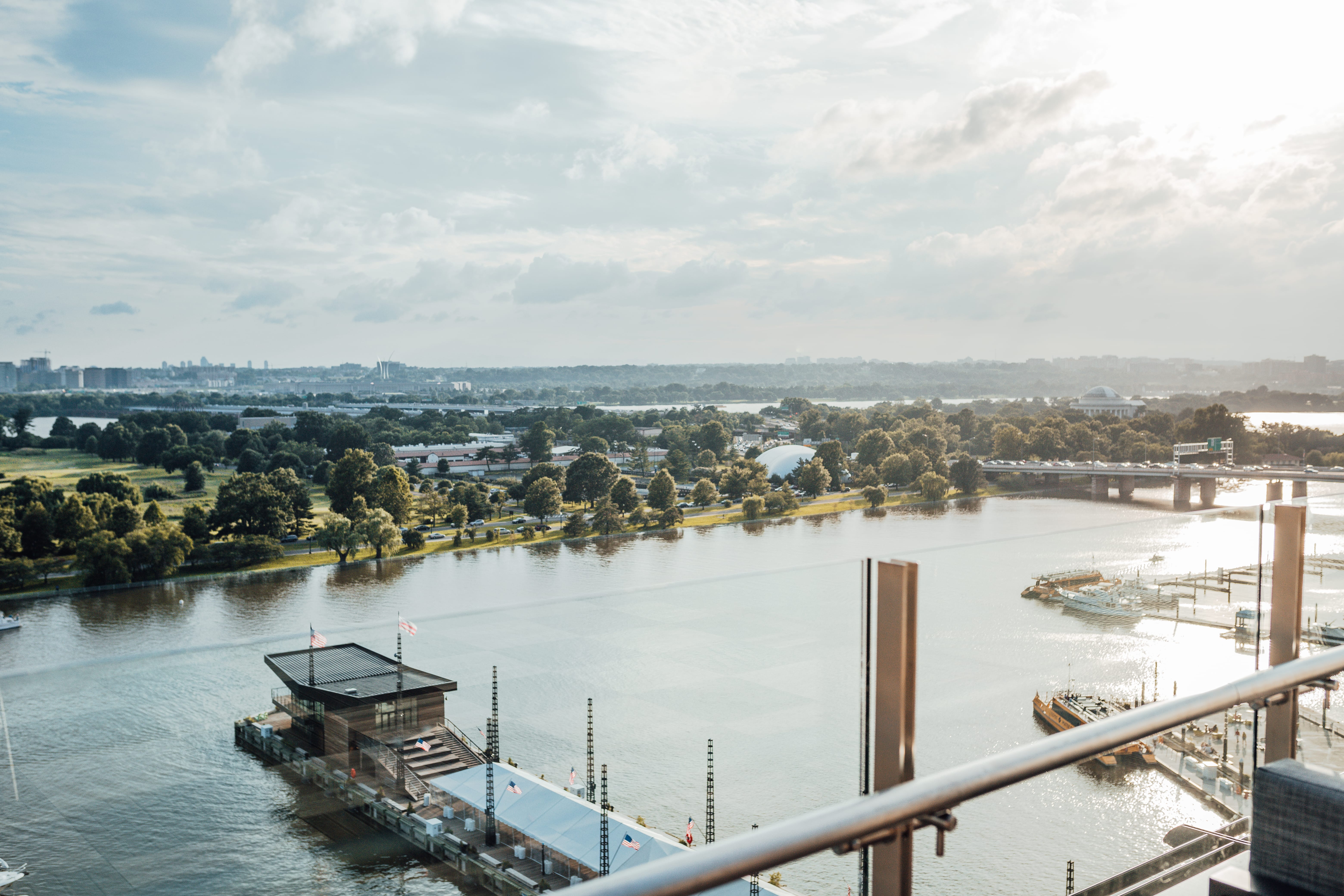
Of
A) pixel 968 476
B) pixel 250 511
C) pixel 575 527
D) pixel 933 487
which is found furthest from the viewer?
Answer: pixel 968 476

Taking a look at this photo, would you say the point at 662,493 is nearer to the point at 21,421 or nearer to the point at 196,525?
the point at 196,525

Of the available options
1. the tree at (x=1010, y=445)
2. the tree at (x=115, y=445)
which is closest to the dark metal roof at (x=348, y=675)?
the tree at (x=115, y=445)

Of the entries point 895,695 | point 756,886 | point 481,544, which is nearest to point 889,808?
point 895,695

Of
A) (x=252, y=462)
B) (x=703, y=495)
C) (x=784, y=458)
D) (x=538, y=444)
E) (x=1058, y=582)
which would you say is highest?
(x=1058, y=582)

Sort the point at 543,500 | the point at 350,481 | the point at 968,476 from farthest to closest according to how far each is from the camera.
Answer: the point at 968,476 < the point at 350,481 < the point at 543,500

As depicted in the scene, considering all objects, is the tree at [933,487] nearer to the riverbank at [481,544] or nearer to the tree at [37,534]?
the riverbank at [481,544]

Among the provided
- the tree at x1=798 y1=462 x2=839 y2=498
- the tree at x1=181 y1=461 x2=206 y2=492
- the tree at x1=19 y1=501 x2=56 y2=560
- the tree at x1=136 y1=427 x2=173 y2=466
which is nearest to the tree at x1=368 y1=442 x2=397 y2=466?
the tree at x1=181 y1=461 x2=206 y2=492
